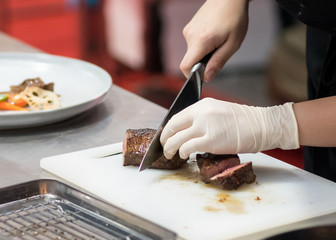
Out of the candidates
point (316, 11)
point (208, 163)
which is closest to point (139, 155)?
point (208, 163)

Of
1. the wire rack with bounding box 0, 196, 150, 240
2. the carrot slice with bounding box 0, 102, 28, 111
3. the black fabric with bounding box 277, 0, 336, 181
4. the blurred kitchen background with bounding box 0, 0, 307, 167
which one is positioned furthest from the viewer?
the blurred kitchen background with bounding box 0, 0, 307, 167

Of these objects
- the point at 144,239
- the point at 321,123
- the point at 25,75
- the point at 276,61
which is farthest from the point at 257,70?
the point at 144,239

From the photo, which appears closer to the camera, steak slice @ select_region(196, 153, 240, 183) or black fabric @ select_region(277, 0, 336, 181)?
steak slice @ select_region(196, 153, 240, 183)

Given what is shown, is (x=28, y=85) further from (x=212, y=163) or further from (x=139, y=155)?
(x=212, y=163)

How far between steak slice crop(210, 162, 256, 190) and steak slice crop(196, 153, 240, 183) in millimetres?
16

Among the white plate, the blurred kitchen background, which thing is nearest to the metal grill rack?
the white plate

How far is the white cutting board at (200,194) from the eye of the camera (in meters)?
1.49

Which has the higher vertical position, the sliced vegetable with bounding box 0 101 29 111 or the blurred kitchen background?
the sliced vegetable with bounding box 0 101 29 111

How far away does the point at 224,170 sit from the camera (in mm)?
1707

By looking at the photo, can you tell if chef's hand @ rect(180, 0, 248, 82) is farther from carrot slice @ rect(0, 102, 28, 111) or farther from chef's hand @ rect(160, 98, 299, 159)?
carrot slice @ rect(0, 102, 28, 111)

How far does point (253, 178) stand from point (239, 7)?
693mm

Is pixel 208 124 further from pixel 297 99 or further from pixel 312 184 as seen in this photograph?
pixel 297 99

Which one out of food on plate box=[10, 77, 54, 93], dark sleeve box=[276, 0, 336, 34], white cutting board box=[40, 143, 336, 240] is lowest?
white cutting board box=[40, 143, 336, 240]

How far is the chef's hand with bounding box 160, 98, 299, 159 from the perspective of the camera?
66.4 inches
